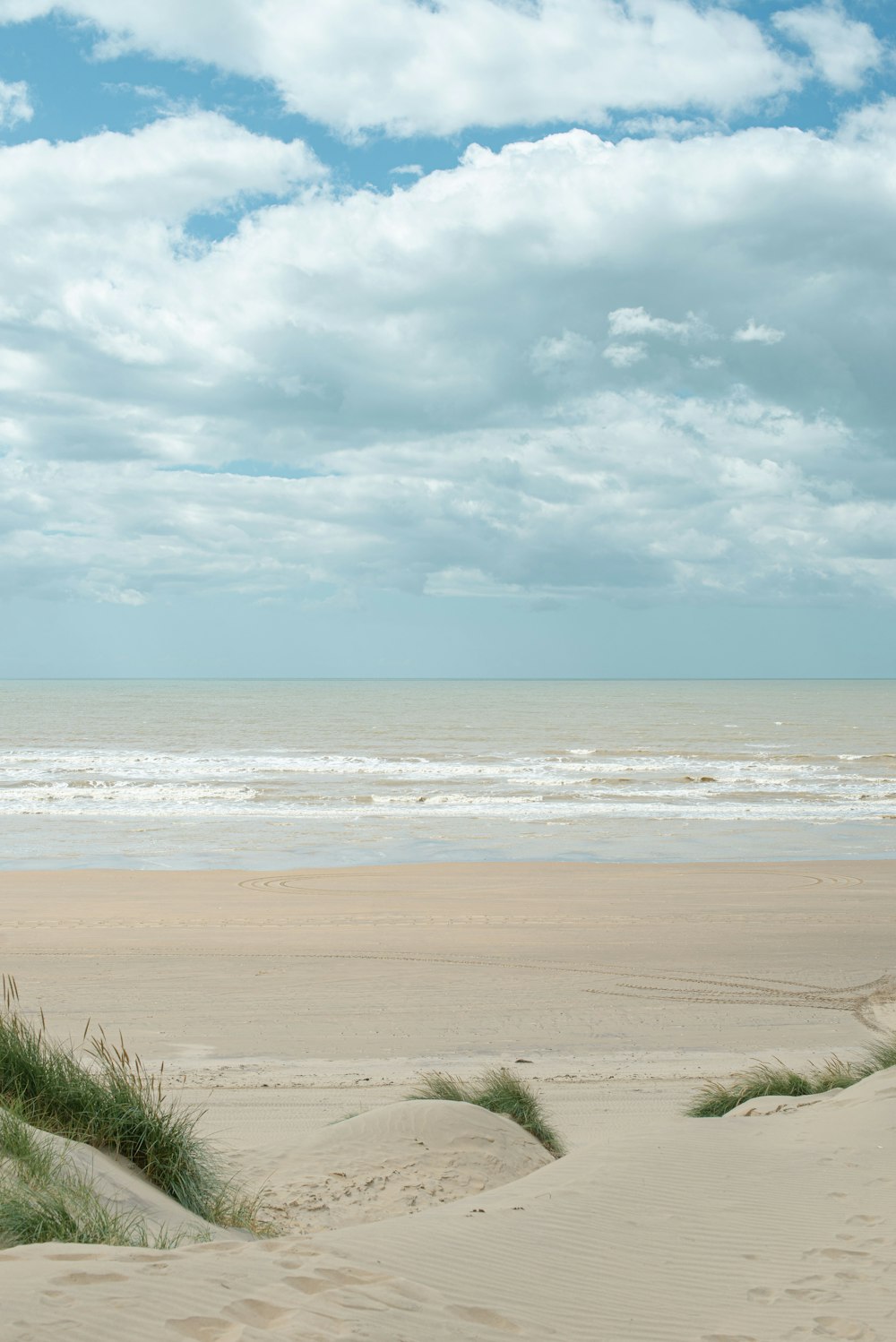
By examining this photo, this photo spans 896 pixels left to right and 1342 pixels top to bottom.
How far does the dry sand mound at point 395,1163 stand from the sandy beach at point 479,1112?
0.02 m

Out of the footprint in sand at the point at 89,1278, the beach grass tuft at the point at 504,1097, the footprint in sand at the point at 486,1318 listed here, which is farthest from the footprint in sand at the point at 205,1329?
the beach grass tuft at the point at 504,1097

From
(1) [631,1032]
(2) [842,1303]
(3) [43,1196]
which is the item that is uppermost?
(3) [43,1196]

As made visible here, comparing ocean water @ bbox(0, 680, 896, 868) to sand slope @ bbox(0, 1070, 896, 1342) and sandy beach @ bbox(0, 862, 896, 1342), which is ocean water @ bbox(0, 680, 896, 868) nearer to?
sandy beach @ bbox(0, 862, 896, 1342)

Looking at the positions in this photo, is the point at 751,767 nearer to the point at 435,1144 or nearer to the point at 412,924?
the point at 412,924

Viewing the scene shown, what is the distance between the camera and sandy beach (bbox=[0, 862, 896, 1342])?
3.56 m

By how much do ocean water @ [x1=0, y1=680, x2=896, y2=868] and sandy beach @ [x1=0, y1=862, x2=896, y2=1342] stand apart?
13.4ft

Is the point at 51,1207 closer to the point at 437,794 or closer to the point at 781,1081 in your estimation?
the point at 781,1081

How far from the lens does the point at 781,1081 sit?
7.27 m

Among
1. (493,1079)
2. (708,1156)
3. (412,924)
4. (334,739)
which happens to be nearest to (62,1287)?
(708,1156)

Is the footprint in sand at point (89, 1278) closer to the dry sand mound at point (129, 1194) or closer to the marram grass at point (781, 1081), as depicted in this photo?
the dry sand mound at point (129, 1194)

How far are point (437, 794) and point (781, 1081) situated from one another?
78.5ft

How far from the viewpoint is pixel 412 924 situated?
14.2 m

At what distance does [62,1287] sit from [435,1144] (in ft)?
9.48

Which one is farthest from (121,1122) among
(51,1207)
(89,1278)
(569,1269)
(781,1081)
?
(781,1081)
